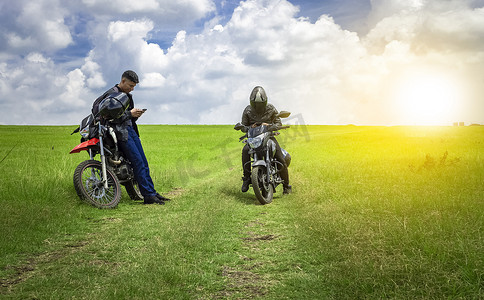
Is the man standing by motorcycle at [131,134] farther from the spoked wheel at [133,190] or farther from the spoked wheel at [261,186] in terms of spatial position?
the spoked wheel at [261,186]

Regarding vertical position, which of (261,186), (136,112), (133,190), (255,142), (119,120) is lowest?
(133,190)

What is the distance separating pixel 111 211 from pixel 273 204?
3598 mm

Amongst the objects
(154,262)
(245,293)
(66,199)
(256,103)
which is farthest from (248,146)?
(245,293)

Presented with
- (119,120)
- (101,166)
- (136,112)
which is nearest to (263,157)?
(136,112)

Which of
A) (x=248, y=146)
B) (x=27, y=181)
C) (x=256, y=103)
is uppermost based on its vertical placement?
(x=256, y=103)

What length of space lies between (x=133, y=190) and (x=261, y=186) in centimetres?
315

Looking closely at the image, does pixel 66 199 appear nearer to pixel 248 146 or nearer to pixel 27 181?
pixel 27 181

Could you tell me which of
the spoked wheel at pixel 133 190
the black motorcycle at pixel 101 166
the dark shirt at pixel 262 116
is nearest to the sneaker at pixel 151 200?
the spoked wheel at pixel 133 190

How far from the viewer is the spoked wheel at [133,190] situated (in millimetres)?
9202

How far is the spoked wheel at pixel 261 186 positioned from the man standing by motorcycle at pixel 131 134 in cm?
235

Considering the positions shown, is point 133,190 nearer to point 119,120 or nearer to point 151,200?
point 151,200

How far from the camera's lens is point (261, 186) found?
29.2 feet

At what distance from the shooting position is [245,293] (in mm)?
3877

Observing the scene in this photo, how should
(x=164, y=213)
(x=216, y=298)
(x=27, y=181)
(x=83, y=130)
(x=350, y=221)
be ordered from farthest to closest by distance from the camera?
(x=27, y=181), (x=83, y=130), (x=164, y=213), (x=350, y=221), (x=216, y=298)
